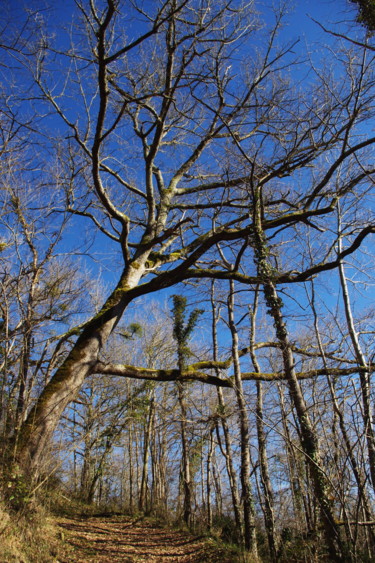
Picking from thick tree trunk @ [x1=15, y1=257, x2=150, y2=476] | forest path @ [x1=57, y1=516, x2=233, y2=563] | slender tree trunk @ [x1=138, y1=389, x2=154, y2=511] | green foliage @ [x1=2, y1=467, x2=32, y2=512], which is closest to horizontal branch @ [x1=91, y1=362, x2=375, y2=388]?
thick tree trunk @ [x1=15, y1=257, x2=150, y2=476]

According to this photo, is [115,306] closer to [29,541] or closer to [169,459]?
[29,541]

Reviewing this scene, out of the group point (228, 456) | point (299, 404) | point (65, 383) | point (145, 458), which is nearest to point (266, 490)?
point (299, 404)

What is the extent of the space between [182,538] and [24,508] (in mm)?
6729

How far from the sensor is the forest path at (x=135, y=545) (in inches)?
208

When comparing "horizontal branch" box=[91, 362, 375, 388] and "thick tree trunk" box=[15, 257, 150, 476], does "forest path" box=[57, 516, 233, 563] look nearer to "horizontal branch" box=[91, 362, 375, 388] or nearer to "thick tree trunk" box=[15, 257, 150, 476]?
"thick tree trunk" box=[15, 257, 150, 476]

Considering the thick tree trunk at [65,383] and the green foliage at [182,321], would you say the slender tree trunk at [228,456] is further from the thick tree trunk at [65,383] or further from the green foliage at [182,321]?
the thick tree trunk at [65,383]

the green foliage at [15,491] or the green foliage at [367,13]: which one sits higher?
the green foliage at [367,13]

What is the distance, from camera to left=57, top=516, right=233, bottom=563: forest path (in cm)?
528

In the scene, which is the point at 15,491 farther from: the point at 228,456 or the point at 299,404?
the point at 228,456

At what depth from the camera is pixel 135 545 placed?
711 centimetres

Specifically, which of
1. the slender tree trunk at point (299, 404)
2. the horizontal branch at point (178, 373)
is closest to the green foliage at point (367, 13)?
the slender tree trunk at point (299, 404)

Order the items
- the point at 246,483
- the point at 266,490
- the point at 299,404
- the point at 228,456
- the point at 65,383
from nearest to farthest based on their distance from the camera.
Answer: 1. the point at 299,404
2. the point at 65,383
3. the point at 266,490
4. the point at 246,483
5. the point at 228,456

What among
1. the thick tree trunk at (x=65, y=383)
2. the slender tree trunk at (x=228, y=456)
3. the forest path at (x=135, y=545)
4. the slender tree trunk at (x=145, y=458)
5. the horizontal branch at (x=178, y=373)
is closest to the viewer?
the thick tree trunk at (x=65, y=383)

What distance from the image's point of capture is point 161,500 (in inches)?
→ 576
